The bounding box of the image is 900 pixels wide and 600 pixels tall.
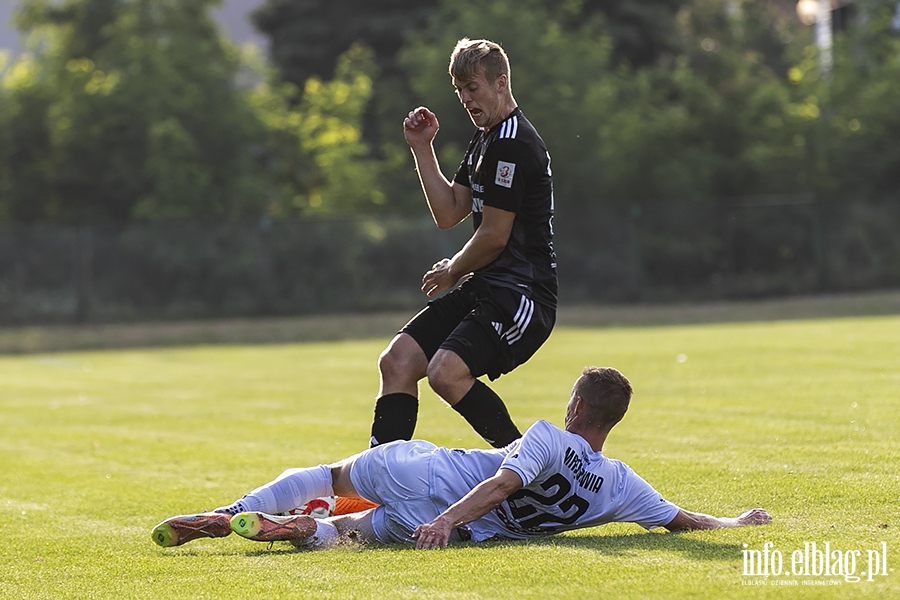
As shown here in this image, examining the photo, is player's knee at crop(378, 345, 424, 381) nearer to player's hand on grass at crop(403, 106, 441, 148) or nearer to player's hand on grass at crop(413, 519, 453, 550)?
player's hand on grass at crop(413, 519, 453, 550)

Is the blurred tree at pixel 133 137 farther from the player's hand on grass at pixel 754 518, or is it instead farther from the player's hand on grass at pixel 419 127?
the player's hand on grass at pixel 754 518

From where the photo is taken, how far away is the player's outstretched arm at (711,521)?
550 centimetres

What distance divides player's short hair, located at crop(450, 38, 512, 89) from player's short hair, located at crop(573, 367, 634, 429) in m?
1.53

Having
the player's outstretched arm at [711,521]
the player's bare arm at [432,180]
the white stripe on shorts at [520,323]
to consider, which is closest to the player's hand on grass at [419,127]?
the player's bare arm at [432,180]

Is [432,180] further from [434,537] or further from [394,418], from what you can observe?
[434,537]

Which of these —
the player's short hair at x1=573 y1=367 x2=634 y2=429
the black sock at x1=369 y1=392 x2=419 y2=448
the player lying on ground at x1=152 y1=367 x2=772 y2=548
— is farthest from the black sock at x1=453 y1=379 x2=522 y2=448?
the player's short hair at x1=573 y1=367 x2=634 y2=429

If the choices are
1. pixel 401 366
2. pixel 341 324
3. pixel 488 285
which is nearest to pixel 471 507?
pixel 401 366

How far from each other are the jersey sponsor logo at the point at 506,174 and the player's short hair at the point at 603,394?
1.04m

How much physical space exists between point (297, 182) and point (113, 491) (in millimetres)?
32670

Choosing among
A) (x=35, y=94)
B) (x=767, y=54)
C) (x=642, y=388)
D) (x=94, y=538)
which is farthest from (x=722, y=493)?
(x=767, y=54)

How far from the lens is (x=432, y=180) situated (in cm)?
638

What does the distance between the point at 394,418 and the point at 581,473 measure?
1.04m

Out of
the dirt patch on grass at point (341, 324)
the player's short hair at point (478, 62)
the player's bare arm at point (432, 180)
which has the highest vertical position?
the player's short hair at point (478, 62)

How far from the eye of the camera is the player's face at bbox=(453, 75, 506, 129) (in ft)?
19.6
